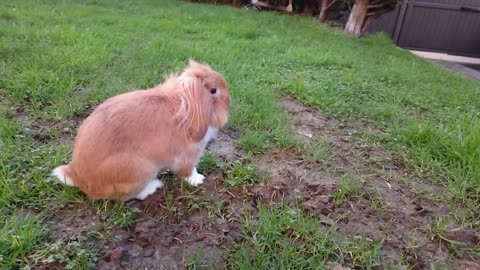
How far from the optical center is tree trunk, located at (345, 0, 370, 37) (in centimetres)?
655

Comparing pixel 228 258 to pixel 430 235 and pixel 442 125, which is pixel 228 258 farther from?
pixel 442 125

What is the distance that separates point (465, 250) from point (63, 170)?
2040mm

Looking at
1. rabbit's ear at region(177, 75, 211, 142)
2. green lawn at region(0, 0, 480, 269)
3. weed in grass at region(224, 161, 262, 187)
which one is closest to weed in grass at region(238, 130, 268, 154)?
green lawn at region(0, 0, 480, 269)

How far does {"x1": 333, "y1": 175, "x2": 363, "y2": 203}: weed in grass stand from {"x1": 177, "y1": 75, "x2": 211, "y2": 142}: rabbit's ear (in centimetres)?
83

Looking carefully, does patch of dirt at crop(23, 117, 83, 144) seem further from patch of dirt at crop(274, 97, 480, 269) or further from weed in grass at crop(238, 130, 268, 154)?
patch of dirt at crop(274, 97, 480, 269)

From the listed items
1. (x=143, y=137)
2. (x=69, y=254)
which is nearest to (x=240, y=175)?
(x=143, y=137)

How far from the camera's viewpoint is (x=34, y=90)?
277 centimetres

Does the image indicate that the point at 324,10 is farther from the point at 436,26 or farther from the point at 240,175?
the point at 240,175

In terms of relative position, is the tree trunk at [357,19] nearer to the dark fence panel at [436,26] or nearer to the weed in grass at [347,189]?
the dark fence panel at [436,26]

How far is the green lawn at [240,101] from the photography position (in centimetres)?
167

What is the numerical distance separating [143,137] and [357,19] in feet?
19.8

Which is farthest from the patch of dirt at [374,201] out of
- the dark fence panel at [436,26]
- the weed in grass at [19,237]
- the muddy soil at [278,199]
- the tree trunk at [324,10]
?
the dark fence panel at [436,26]

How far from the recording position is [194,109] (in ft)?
5.84

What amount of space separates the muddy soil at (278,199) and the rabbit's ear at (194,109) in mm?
374
